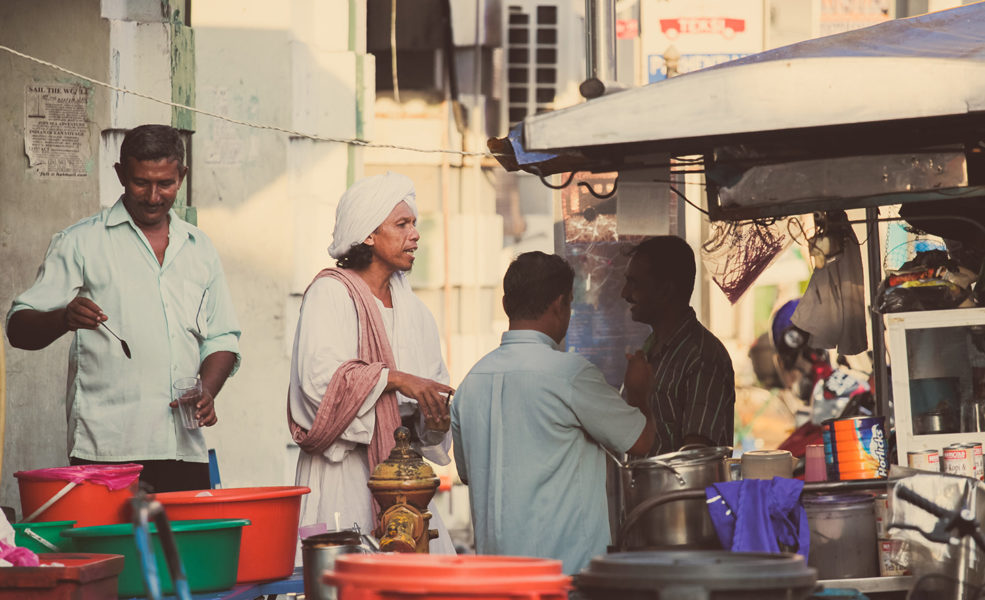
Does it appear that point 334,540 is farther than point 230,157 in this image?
No

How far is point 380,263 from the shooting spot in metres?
4.94

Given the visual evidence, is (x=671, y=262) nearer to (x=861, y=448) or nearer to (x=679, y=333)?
(x=679, y=333)

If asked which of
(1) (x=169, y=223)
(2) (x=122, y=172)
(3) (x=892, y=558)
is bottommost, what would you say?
(3) (x=892, y=558)

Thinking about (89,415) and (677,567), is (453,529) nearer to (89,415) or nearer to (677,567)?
(89,415)

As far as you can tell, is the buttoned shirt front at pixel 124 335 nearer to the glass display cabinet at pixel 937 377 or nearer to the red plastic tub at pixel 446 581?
the red plastic tub at pixel 446 581

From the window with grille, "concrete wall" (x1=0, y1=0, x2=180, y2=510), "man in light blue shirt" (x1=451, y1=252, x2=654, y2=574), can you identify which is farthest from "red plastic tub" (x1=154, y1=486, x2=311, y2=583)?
the window with grille

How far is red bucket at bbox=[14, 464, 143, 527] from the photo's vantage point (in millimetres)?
3920

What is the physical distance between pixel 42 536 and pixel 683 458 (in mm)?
1860

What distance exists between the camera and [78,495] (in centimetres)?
392

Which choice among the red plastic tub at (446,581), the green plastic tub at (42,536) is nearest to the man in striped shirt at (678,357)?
the green plastic tub at (42,536)

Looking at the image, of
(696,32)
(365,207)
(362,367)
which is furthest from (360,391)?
(696,32)

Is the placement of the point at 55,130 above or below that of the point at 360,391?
above

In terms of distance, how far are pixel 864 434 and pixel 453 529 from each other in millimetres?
4433

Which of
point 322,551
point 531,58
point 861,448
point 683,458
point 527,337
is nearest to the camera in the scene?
point 322,551
